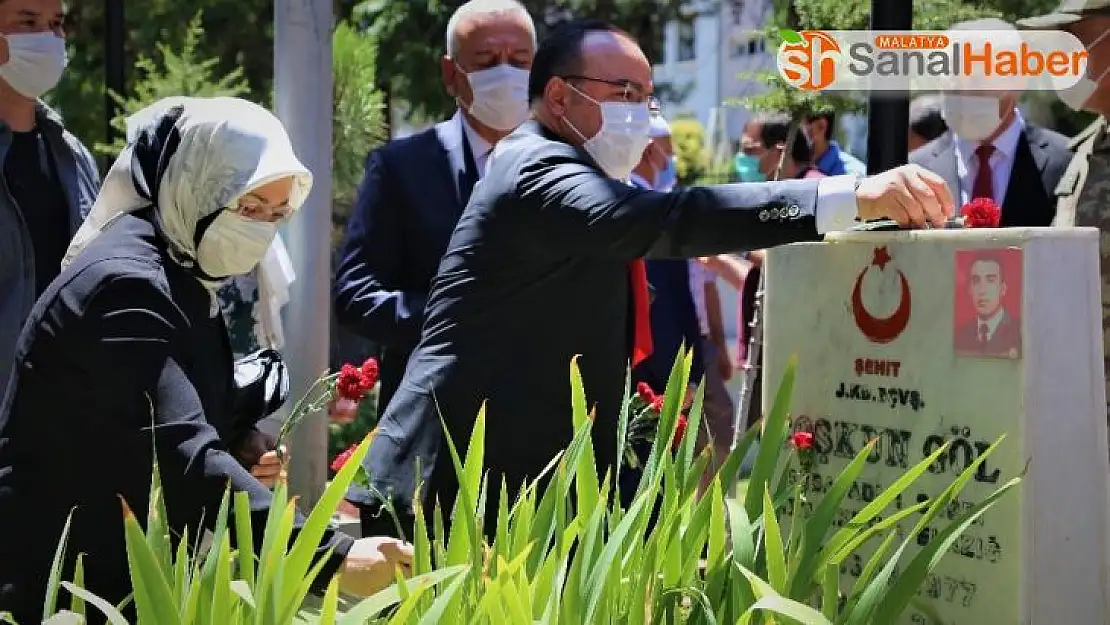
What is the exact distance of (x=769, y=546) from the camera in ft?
7.09

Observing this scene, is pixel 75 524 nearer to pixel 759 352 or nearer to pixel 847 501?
pixel 847 501

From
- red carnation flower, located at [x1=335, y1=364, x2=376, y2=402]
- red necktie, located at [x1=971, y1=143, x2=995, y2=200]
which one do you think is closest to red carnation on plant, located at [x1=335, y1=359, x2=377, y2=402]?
red carnation flower, located at [x1=335, y1=364, x2=376, y2=402]

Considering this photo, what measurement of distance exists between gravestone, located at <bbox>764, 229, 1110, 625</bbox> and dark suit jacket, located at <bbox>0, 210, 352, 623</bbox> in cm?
93

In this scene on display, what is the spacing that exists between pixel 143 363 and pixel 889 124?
1.62 meters

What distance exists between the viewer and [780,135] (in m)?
6.66

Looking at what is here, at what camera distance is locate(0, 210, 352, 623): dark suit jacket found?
→ 262 cm

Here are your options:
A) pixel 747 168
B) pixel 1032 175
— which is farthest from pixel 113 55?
pixel 1032 175

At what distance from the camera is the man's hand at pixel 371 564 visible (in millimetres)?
2555

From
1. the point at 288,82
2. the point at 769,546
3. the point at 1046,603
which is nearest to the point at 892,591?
the point at 769,546

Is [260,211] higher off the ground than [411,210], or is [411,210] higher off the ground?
[260,211]

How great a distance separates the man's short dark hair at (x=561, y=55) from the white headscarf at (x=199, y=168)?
2.15ft

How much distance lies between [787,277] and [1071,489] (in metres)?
0.69

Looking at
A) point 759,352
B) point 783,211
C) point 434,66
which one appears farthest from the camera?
point 434,66

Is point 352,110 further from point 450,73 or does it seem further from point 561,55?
point 561,55
